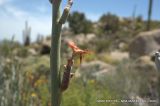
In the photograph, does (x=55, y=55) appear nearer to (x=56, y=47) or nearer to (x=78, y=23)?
(x=56, y=47)

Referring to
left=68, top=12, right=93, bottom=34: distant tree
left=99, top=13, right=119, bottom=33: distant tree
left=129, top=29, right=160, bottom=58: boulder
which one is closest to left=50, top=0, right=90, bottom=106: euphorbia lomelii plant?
left=129, top=29, right=160, bottom=58: boulder

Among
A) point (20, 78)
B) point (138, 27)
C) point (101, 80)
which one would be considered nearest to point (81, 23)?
point (138, 27)

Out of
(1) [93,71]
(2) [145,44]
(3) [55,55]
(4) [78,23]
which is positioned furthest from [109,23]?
(3) [55,55]

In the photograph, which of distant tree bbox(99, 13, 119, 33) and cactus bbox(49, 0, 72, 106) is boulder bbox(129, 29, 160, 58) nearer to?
distant tree bbox(99, 13, 119, 33)

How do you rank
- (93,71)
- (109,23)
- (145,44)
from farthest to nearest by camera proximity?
(109,23) < (145,44) < (93,71)

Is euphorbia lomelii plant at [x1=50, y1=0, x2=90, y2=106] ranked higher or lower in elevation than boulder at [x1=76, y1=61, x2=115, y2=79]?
higher

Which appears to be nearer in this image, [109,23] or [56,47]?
[56,47]
